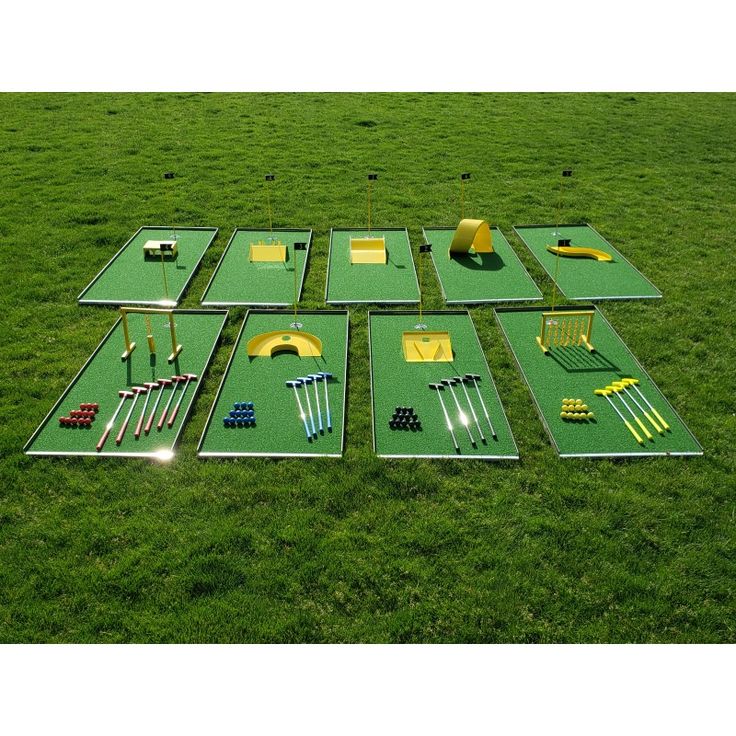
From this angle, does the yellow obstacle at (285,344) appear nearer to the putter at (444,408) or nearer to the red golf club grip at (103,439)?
the putter at (444,408)

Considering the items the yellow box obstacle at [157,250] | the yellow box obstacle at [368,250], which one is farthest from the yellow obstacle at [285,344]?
the yellow box obstacle at [157,250]

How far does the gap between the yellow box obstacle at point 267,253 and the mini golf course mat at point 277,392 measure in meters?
1.65

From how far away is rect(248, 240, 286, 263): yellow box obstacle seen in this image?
11383 millimetres

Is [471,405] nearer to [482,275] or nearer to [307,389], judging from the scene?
Result: [307,389]

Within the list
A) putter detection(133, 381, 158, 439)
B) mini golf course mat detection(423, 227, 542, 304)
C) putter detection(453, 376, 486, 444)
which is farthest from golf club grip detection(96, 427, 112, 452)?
mini golf course mat detection(423, 227, 542, 304)

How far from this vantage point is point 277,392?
8430 millimetres

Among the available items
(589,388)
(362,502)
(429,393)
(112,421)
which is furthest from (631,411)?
(112,421)

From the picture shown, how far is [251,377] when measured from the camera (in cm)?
866

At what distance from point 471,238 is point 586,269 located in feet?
6.27

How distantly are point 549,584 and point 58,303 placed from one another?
308 inches

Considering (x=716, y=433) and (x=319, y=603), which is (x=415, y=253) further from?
(x=319, y=603)

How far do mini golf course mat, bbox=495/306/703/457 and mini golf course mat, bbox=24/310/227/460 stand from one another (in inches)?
161

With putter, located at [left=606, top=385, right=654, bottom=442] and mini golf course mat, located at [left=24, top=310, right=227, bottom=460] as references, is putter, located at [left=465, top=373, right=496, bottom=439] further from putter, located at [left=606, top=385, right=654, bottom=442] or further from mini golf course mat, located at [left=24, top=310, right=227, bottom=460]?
mini golf course mat, located at [left=24, top=310, right=227, bottom=460]

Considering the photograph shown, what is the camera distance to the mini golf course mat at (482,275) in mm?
10453
